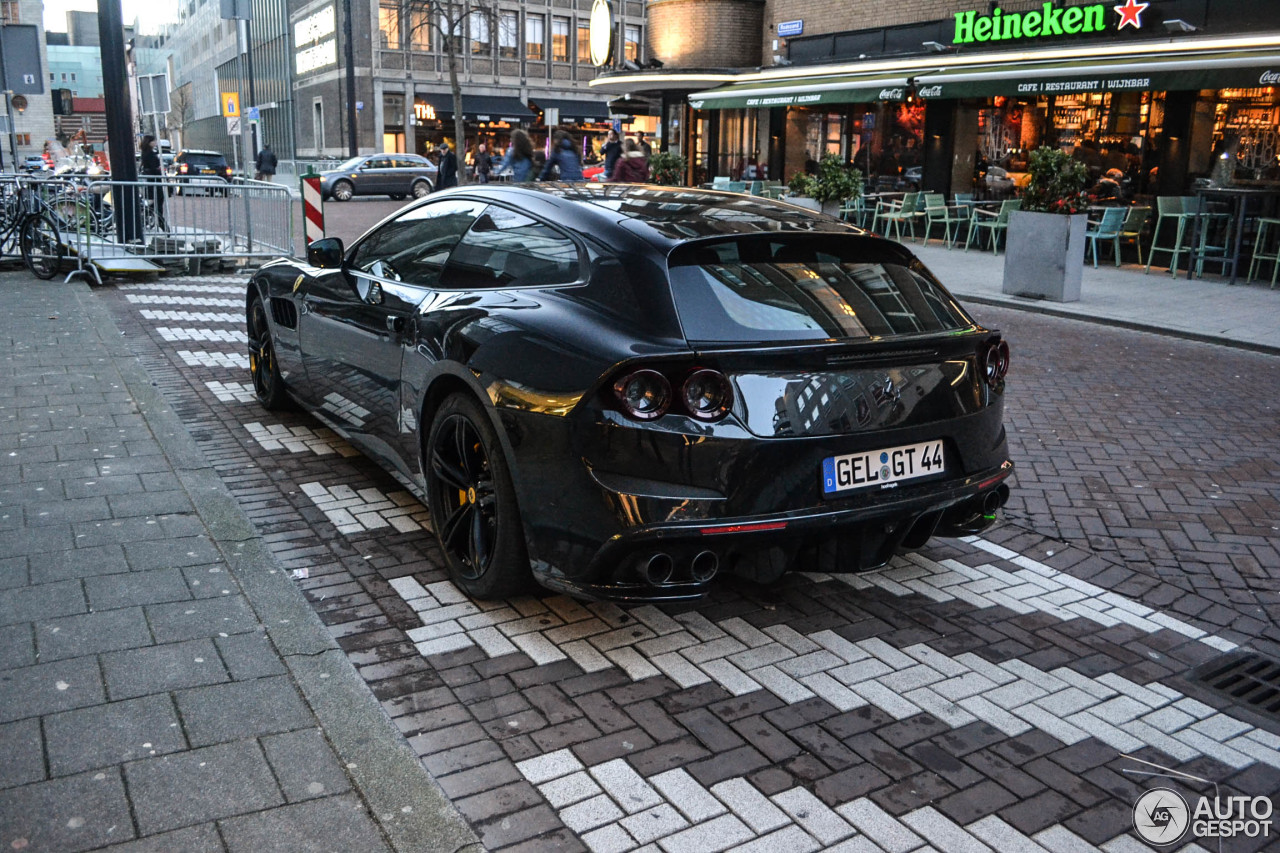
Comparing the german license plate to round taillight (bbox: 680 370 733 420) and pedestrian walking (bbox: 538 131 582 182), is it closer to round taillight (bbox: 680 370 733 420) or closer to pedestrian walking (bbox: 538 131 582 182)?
round taillight (bbox: 680 370 733 420)

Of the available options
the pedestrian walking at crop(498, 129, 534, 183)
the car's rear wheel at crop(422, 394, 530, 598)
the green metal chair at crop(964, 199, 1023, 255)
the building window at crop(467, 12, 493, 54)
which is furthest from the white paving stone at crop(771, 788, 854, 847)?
the building window at crop(467, 12, 493, 54)

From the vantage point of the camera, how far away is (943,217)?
19891 mm

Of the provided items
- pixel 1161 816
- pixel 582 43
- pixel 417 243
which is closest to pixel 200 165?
pixel 582 43

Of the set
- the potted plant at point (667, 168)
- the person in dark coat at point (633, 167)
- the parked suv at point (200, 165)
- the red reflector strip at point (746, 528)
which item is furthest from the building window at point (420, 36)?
the red reflector strip at point (746, 528)

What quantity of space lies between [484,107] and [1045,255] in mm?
48087

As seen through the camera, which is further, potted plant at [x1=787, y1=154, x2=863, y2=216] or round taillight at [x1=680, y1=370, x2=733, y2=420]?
potted plant at [x1=787, y1=154, x2=863, y2=216]

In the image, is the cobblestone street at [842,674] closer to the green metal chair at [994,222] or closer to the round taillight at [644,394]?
the round taillight at [644,394]

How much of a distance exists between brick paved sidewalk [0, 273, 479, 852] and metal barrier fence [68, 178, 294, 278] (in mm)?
8511

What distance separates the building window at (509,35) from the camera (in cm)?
5847

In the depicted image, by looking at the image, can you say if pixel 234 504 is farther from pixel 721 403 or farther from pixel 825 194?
pixel 825 194

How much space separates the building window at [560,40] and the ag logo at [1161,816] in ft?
201

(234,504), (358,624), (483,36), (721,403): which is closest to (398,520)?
(234,504)

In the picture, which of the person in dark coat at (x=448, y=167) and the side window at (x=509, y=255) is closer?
the side window at (x=509, y=255)

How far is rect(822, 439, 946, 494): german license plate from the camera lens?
142 inches
